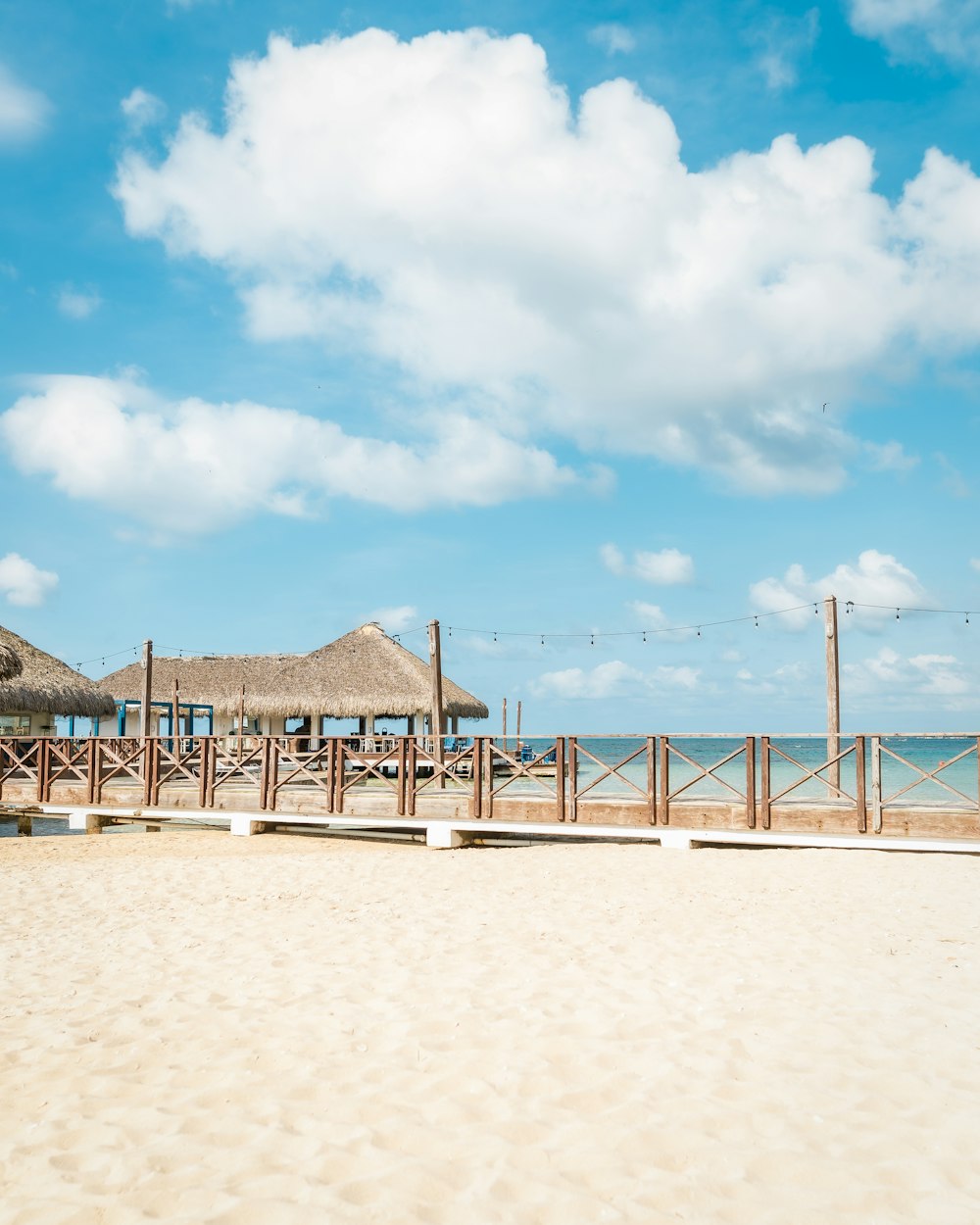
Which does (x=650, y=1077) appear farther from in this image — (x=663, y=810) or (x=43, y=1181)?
(x=663, y=810)

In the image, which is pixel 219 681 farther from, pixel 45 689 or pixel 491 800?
pixel 491 800

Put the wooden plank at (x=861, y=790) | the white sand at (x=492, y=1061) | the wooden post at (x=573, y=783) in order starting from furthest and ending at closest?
the wooden post at (x=573, y=783) < the wooden plank at (x=861, y=790) < the white sand at (x=492, y=1061)

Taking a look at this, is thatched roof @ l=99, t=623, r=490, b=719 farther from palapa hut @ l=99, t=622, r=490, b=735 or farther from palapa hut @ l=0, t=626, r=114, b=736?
palapa hut @ l=0, t=626, r=114, b=736

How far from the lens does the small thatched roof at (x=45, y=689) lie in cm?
2050

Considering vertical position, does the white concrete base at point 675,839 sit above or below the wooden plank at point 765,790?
below

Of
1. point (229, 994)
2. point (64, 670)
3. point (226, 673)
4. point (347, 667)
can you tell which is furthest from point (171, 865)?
point (226, 673)

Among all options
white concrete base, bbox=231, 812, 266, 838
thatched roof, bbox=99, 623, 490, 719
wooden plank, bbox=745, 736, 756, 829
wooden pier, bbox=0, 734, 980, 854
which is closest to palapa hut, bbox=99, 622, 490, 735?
thatched roof, bbox=99, 623, 490, 719

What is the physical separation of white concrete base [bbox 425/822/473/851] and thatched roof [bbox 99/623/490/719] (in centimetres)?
1198

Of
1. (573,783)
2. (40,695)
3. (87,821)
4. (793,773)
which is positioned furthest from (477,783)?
(793,773)

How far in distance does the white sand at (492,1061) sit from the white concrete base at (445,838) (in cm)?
501

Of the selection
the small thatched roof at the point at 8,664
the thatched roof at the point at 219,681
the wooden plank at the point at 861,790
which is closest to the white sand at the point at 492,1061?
the wooden plank at the point at 861,790

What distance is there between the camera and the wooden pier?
11055 mm

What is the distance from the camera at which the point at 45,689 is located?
2139cm

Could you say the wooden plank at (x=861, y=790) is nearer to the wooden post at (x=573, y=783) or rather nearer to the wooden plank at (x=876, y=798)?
the wooden plank at (x=876, y=798)
